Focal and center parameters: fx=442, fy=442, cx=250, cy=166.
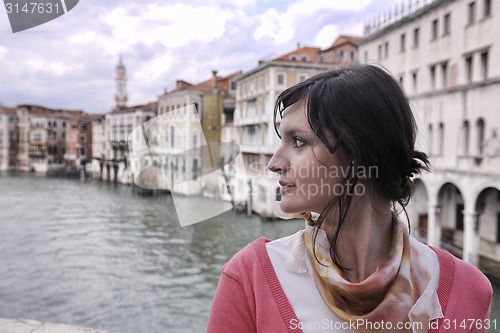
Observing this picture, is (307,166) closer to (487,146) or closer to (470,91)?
(487,146)

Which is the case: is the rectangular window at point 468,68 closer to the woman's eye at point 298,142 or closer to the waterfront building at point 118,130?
the woman's eye at point 298,142

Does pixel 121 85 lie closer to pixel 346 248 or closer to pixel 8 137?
pixel 8 137

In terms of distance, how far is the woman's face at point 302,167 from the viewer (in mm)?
462

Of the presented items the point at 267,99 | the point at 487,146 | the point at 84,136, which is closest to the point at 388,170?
the point at 487,146

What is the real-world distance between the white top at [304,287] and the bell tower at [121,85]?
2055 cm

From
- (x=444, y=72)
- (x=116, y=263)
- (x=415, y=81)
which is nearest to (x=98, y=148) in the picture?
(x=116, y=263)

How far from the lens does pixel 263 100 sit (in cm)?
1145

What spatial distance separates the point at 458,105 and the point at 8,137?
28.2 m

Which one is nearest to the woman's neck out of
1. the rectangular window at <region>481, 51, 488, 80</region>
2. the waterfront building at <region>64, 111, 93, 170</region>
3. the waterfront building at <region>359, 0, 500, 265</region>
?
the waterfront building at <region>359, 0, 500, 265</region>

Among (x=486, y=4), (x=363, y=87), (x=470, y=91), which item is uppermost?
(x=486, y=4)

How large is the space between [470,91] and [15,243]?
370 inches

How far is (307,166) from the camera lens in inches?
18.3

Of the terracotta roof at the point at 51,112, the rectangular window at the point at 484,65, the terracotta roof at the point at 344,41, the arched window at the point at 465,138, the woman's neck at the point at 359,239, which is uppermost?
the terracotta roof at the point at 344,41

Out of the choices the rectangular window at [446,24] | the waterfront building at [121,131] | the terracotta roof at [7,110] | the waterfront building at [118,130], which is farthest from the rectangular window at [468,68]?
the terracotta roof at [7,110]
